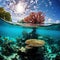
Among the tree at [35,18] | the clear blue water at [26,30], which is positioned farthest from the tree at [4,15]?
the tree at [35,18]

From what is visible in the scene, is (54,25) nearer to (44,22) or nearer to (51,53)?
(44,22)

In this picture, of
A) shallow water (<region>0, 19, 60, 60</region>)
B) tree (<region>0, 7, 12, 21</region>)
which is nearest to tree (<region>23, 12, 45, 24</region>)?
shallow water (<region>0, 19, 60, 60</region>)

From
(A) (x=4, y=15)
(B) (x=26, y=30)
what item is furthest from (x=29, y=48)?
(A) (x=4, y=15)

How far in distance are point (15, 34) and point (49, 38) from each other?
0.51m

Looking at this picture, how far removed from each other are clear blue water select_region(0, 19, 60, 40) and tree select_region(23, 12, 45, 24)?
106mm

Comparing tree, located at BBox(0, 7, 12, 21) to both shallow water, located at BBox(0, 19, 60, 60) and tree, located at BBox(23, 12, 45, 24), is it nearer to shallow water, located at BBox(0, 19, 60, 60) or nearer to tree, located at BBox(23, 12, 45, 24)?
shallow water, located at BBox(0, 19, 60, 60)

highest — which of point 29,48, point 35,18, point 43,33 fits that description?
point 35,18

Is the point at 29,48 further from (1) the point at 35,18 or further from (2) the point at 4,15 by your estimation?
(2) the point at 4,15

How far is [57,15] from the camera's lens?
8.22ft

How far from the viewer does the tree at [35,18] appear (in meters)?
2.49

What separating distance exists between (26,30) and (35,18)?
23cm

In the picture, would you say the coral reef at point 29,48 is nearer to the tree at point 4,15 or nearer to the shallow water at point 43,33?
the shallow water at point 43,33

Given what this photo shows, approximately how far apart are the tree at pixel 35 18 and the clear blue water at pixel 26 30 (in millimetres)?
106

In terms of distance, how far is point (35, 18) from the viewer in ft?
8.18
